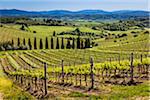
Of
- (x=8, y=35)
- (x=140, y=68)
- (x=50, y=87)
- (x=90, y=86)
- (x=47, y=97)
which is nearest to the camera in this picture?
(x=47, y=97)

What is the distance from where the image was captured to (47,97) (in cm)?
2597

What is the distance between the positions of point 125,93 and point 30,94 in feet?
29.9

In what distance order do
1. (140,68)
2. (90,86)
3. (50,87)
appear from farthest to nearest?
(140,68) < (50,87) < (90,86)

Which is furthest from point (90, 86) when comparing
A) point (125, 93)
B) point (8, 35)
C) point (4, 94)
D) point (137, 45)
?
point (8, 35)

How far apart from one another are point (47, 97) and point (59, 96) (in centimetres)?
113

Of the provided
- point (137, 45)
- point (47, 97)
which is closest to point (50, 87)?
point (47, 97)

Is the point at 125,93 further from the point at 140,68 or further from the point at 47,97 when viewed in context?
the point at 140,68

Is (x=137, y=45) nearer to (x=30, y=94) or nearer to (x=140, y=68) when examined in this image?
(x=140, y=68)

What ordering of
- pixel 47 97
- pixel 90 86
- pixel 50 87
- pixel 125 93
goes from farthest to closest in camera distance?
pixel 50 87
pixel 90 86
pixel 47 97
pixel 125 93

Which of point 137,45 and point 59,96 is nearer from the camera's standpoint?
point 59,96

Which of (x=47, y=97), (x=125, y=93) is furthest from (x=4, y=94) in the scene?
(x=125, y=93)

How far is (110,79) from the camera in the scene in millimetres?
31031

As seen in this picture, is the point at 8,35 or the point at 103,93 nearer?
the point at 103,93

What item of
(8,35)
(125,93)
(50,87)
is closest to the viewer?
(125,93)
